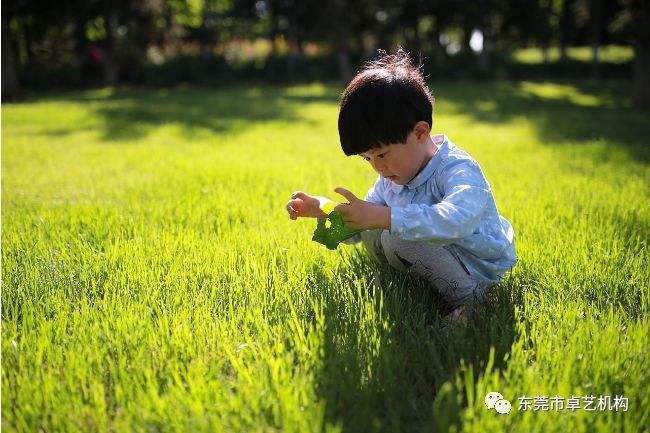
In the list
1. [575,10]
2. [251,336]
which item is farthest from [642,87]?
[575,10]

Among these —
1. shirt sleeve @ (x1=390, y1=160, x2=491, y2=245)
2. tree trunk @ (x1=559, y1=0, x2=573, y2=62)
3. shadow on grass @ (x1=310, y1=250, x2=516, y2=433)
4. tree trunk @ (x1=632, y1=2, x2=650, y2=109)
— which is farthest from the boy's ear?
tree trunk @ (x1=559, y1=0, x2=573, y2=62)

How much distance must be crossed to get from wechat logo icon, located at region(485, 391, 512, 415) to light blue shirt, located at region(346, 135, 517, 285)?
568 millimetres

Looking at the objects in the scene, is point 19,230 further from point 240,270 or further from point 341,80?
point 341,80

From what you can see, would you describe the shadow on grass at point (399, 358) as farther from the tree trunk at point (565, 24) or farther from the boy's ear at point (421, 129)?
the tree trunk at point (565, 24)

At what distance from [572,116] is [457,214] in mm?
9573

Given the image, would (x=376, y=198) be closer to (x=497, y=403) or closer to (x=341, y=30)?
(x=497, y=403)

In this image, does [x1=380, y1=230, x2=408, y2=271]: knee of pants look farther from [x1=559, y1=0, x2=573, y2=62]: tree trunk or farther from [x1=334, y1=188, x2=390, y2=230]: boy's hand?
[x1=559, y1=0, x2=573, y2=62]: tree trunk

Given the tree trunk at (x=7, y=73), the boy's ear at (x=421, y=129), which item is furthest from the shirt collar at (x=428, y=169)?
the tree trunk at (x=7, y=73)

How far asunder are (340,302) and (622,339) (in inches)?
36.8

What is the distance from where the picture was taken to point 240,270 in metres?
2.24

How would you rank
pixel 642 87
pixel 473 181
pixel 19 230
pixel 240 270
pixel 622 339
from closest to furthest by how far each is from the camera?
pixel 622 339 < pixel 473 181 < pixel 240 270 < pixel 19 230 < pixel 642 87

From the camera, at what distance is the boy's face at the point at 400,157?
1.91 meters

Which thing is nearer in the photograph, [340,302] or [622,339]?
[622,339]

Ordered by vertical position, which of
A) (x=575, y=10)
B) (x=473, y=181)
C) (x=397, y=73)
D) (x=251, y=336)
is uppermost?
(x=575, y=10)
